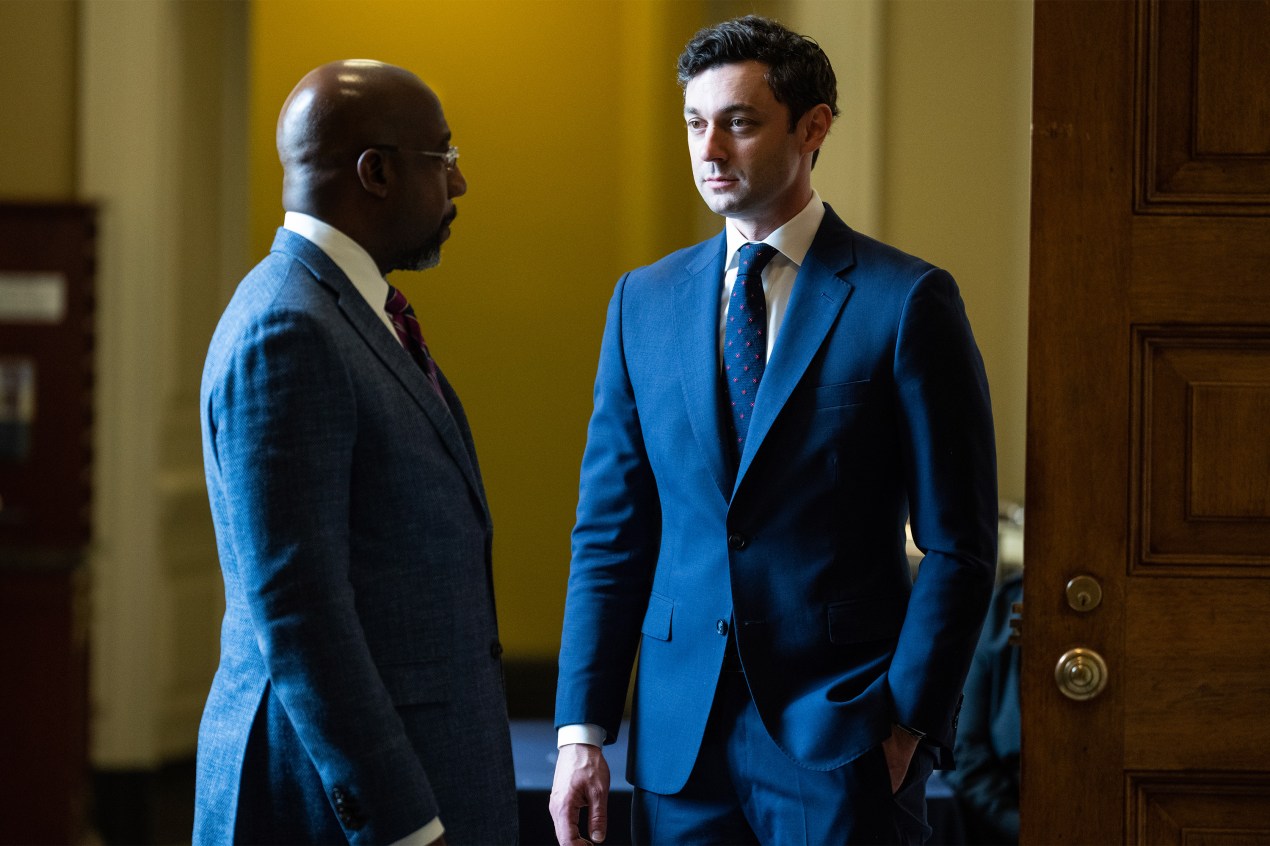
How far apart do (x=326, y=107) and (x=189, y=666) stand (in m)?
3.45

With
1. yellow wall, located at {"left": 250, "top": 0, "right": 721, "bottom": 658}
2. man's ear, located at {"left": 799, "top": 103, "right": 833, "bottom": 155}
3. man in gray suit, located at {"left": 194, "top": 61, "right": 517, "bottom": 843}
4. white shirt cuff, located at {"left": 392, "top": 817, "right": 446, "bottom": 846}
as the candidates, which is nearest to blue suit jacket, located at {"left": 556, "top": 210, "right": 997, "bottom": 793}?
man's ear, located at {"left": 799, "top": 103, "right": 833, "bottom": 155}

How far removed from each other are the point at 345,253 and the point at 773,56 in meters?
0.55

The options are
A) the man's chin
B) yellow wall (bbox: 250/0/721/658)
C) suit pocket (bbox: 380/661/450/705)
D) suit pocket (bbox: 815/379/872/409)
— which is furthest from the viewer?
yellow wall (bbox: 250/0/721/658)

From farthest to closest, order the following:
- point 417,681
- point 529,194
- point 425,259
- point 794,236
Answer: point 529,194
point 794,236
point 425,259
point 417,681

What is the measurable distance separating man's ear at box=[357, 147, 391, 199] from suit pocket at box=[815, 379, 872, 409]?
49 centimetres

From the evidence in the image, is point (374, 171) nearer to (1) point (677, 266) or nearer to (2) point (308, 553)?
(2) point (308, 553)

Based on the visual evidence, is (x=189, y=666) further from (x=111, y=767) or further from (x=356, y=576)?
(x=356, y=576)

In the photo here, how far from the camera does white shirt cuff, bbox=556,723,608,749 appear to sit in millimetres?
1447

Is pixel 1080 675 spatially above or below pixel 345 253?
below

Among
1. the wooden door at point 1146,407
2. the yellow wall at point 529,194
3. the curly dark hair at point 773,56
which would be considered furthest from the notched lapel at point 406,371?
the yellow wall at point 529,194

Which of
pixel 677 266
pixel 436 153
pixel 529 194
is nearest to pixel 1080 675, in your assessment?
pixel 677 266

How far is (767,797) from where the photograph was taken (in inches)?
52.9

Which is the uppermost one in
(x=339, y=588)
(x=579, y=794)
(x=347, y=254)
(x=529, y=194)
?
(x=529, y=194)

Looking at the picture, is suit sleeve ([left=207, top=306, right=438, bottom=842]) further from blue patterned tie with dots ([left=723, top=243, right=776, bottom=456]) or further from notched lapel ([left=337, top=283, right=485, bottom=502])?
blue patterned tie with dots ([left=723, top=243, right=776, bottom=456])
